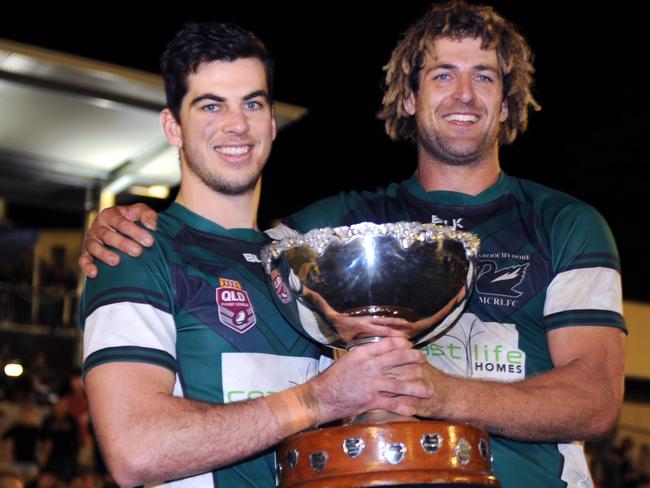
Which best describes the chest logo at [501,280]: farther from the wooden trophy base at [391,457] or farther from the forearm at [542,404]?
the wooden trophy base at [391,457]

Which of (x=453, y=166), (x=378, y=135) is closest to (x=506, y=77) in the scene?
(x=453, y=166)

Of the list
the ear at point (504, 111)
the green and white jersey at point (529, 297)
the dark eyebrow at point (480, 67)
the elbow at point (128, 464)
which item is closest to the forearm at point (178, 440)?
the elbow at point (128, 464)

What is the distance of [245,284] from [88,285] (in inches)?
13.7

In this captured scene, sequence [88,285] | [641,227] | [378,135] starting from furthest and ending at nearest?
1. [641,227]
2. [378,135]
3. [88,285]

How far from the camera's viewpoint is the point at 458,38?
2.74 meters

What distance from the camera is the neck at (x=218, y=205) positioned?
2.57 metres

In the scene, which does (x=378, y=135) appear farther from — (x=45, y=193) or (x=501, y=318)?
(x=501, y=318)

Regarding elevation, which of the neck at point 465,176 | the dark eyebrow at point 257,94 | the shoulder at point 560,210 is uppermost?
the dark eyebrow at point 257,94

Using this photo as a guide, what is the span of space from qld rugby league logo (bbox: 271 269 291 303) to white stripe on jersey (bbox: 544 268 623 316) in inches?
24.7

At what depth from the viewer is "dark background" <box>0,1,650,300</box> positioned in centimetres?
771

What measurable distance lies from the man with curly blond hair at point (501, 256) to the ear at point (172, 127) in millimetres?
230

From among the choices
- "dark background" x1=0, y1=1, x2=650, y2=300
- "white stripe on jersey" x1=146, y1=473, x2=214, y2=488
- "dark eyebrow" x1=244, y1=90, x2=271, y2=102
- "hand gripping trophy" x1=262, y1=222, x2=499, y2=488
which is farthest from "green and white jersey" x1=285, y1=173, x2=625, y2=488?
"dark background" x1=0, y1=1, x2=650, y2=300

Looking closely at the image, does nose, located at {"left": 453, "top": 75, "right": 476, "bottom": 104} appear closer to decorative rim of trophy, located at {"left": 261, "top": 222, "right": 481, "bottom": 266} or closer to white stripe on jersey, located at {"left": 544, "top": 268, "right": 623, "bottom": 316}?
white stripe on jersey, located at {"left": 544, "top": 268, "right": 623, "bottom": 316}

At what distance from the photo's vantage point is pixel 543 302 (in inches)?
97.3
